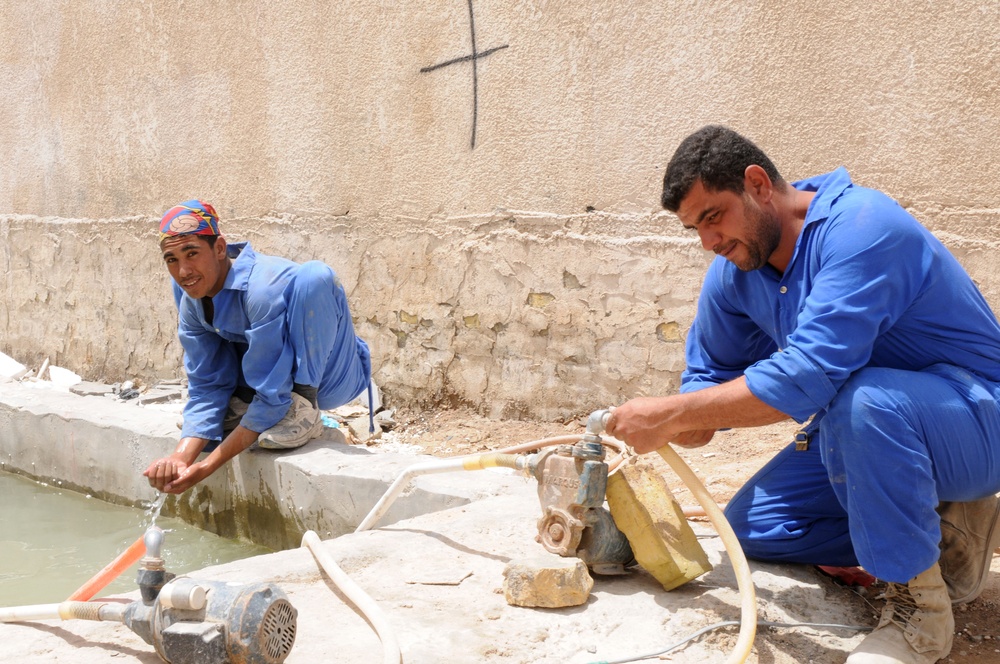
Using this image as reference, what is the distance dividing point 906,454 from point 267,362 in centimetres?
258

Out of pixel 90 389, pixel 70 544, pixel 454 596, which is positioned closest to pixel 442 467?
pixel 454 596

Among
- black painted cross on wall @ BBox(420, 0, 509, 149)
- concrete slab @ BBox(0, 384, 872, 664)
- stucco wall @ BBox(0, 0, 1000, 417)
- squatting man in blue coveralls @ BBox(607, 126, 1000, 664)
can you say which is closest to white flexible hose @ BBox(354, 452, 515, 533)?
concrete slab @ BBox(0, 384, 872, 664)

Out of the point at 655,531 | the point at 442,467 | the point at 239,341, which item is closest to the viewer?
the point at 655,531

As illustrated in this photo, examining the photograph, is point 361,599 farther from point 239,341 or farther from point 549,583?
point 239,341

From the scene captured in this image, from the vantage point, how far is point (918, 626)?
209cm

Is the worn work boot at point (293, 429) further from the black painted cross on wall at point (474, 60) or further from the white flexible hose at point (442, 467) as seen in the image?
the black painted cross on wall at point (474, 60)

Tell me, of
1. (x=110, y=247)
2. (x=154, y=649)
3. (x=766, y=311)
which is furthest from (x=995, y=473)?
(x=110, y=247)

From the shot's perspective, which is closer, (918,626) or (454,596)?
(918,626)

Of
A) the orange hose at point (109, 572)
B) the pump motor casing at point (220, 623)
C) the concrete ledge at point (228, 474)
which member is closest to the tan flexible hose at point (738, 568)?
the pump motor casing at point (220, 623)

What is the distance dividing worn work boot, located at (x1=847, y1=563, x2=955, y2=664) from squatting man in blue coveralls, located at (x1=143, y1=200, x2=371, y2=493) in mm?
2490

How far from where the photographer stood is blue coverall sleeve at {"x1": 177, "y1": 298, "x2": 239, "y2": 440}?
392 cm

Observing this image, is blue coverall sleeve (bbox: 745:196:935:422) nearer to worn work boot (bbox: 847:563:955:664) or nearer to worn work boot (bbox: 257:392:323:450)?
worn work boot (bbox: 847:563:955:664)

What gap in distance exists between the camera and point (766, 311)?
2.43 metres

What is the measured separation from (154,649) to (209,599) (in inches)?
9.9
